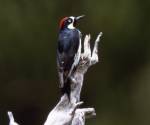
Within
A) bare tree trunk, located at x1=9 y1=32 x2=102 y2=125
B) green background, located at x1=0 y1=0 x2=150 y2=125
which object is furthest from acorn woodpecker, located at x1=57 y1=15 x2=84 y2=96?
green background, located at x1=0 y1=0 x2=150 y2=125

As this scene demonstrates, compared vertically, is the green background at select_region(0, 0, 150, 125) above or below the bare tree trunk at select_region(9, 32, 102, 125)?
below

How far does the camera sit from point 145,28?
6.18 m

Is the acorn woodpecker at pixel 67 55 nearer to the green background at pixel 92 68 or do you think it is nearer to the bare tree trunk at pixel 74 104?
the bare tree trunk at pixel 74 104

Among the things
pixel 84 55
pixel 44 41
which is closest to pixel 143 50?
pixel 44 41

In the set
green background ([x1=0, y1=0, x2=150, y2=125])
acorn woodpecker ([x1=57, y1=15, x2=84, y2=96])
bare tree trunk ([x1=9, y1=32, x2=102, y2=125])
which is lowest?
green background ([x1=0, y1=0, x2=150, y2=125])

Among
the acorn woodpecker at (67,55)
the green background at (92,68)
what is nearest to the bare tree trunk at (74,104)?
the acorn woodpecker at (67,55)

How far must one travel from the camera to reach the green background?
608 cm

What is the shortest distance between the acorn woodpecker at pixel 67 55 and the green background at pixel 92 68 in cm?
227

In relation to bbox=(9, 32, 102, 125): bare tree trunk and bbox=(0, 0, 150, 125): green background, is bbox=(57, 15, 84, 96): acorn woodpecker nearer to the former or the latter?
bbox=(9, 32, 102, 125): bare tree trunk

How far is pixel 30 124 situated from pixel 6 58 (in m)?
0.48

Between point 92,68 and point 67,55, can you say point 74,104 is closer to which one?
point 67,55

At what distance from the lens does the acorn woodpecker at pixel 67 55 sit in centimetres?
359

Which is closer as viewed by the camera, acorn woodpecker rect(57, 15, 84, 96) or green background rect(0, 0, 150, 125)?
acorn woodpecker rect(57, 15, 84, 96)

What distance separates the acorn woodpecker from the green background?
2.27m
